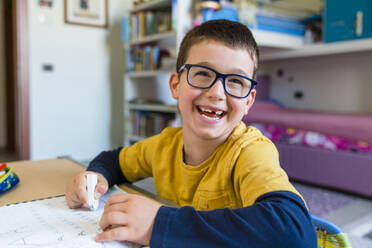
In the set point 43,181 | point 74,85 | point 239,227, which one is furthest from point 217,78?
point 74,85

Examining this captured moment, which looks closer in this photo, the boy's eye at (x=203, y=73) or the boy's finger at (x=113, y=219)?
the boy's finger at (x=113, y=219)

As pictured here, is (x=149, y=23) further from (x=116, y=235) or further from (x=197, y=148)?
(x=116, y=235)

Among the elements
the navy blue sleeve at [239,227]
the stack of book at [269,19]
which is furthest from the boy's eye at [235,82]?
the stack of book at [269,19]

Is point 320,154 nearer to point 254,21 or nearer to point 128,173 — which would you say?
point 254,21

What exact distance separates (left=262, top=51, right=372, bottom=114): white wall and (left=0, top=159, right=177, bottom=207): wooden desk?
8.70 feet

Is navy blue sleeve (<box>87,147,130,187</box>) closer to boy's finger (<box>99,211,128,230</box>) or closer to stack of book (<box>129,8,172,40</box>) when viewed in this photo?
boy's finger (<box>99,211,128,230</box>)

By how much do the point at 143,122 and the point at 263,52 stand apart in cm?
129

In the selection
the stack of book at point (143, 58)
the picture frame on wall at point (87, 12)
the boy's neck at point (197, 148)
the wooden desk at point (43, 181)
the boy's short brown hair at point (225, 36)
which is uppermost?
the picture frame on wall at point (87, 12)

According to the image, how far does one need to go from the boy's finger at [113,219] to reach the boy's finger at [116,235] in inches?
0.4

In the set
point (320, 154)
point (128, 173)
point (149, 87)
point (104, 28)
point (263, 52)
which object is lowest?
point (320, 154)

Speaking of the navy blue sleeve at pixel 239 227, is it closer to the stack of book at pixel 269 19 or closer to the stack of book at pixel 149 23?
the stack of book at pixel 269 19

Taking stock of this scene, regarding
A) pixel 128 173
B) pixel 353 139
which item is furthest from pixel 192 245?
pixel 353 139

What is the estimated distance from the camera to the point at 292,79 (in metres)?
3.36

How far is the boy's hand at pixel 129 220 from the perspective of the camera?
433 millimetres
